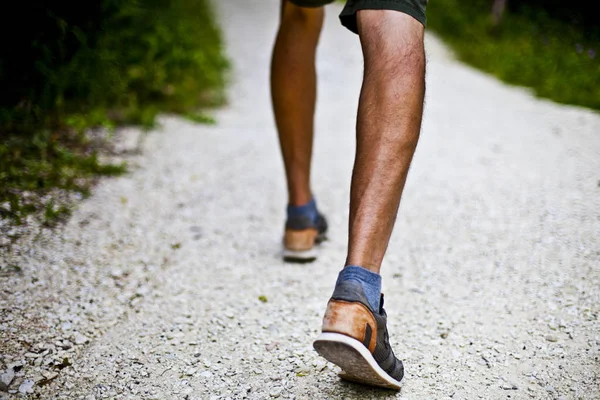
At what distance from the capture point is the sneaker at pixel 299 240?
6.12ft

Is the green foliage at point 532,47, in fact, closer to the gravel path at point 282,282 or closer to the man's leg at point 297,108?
the gravel path at point 282,282

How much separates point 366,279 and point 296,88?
0.87 m

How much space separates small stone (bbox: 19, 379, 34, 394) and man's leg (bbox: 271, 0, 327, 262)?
910 millimetres

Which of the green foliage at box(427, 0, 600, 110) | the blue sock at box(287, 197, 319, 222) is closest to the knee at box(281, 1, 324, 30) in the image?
the blue sock at box(287, 197, 319, 222)

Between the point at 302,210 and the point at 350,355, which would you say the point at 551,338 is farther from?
the point at 302,210

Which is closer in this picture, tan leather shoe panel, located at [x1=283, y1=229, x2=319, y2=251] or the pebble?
the pebble

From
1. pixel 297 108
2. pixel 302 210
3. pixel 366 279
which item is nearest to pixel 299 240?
pixel 302 210

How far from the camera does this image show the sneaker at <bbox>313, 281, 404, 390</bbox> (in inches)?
39.7

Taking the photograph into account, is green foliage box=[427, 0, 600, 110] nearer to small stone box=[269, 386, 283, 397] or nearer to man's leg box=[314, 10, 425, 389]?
man's leg box=[314, 10, 425, 389]

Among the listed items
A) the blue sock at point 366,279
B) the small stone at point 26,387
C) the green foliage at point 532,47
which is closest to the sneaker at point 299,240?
the blue sock at point 366,279

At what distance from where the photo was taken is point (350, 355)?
102 centimetres

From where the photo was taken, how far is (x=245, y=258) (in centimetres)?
194

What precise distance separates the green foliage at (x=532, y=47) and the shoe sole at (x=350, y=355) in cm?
392

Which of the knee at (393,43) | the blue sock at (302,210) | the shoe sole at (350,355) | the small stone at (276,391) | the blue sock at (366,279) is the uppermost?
the knee at (393,43)
